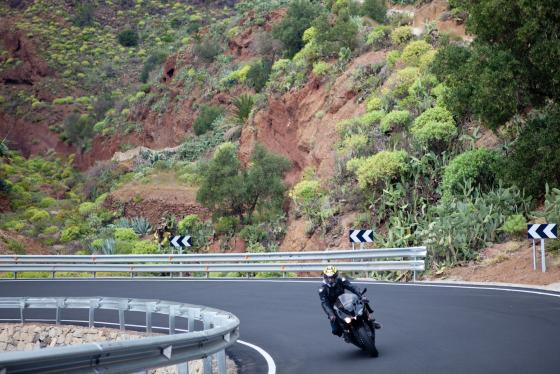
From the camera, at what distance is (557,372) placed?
9930 mm

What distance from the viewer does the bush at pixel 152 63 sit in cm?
8125

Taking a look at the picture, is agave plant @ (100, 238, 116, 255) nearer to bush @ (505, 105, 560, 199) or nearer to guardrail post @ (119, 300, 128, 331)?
bush @ (505, 105, 560, 199)

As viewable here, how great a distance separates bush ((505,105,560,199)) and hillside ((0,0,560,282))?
5 centimetres

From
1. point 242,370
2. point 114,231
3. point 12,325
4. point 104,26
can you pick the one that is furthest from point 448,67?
point 104,26

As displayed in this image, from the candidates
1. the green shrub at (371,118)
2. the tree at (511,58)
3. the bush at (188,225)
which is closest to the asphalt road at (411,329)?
the tree at (511,58)

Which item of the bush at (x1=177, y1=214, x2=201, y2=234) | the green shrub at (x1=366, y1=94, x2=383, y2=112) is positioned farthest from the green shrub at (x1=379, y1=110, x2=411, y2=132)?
the bush at (x1=177, y1=214, x2=201, y2=234)

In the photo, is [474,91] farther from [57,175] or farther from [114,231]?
[57,175]

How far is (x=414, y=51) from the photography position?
3597cm

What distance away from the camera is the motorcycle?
41.3 ft

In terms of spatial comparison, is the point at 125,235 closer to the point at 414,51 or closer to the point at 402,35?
the point at 402,35

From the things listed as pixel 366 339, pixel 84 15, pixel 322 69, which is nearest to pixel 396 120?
pixel 322 69

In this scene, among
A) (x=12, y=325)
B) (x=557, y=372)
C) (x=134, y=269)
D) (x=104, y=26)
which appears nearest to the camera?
(x=557, y=372)

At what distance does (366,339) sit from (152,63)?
72.8 metres

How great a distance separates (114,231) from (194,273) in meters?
14.0
